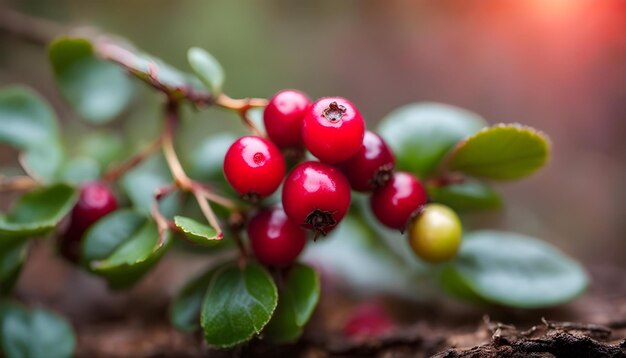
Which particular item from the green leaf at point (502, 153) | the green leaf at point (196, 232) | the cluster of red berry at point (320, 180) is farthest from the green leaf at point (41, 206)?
the green leaf at point (502, 153)

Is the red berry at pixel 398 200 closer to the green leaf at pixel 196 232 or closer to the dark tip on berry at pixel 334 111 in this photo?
the dark tip on berry at pixel 334 111

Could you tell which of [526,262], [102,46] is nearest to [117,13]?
[102,46]

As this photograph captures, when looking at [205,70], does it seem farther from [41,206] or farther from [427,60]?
[427,60]

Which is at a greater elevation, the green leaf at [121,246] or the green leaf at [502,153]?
the green leaf at [502,153]

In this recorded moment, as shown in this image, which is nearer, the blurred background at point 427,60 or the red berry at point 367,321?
the red berry at point 367,321

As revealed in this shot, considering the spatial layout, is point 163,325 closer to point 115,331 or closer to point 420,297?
point 115,331

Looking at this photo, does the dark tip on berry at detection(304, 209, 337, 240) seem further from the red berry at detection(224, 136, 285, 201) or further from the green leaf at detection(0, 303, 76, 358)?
the green leaf at detection(0, 303, 76, 358)

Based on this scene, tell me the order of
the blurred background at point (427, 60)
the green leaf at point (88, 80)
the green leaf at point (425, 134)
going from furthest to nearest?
the blurred background at point (427, 60), the green leaf at point (88, 80), the green leaf at point (425, 134)
